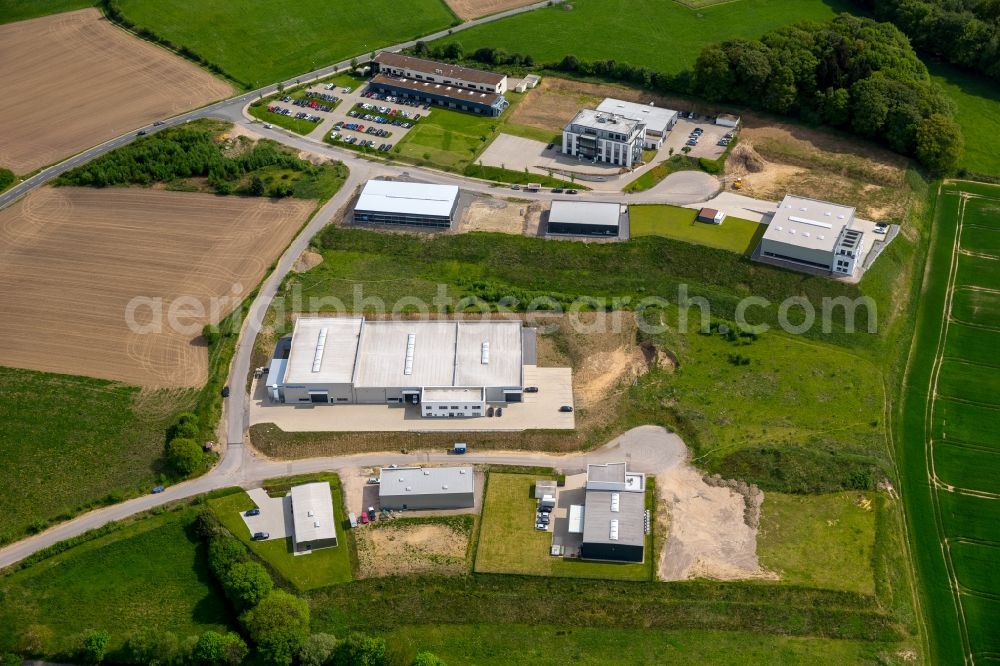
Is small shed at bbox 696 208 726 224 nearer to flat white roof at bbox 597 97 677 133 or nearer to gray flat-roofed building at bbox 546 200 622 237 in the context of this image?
gray flat-roofed building at bbox 546 200 622 237

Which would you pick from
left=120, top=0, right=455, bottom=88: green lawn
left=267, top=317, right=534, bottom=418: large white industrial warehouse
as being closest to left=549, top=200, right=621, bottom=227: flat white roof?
left=267, top=317, right=534, bottom=418: large white industrial warehouse

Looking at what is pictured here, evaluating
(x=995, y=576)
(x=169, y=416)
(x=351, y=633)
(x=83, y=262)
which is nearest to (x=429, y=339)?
(x=169, y=416)

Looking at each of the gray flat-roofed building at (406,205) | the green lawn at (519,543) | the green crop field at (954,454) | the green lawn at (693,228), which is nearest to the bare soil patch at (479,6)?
the gray flat-roofed building at (406,205)

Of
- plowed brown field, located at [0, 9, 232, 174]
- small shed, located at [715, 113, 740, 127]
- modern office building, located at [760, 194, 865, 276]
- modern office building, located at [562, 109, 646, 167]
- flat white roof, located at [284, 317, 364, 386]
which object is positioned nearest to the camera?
flat white roof, located at [284, 317, 364, 386]

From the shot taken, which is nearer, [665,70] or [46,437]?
[46,437]

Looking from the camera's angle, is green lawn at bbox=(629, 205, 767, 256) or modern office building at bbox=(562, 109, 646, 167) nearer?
green lawn at bbox=(629, 205, 767, 256)

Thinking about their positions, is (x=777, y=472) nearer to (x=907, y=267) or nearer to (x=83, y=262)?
(x=907, y=267)
